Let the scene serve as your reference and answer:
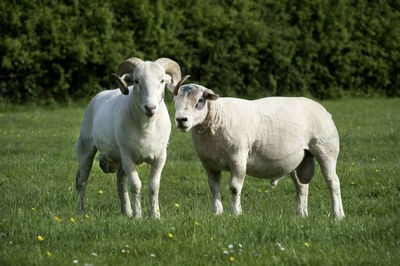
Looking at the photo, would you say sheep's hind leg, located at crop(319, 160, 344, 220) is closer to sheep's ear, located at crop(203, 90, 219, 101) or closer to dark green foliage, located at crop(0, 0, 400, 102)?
sheep's ear, located at crop(203, 90, 219, 101)

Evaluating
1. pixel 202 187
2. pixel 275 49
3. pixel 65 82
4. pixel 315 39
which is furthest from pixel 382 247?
pixel 315 39

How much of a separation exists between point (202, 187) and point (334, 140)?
2.30 metres

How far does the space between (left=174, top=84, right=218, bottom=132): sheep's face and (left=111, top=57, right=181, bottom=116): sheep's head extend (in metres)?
0.22

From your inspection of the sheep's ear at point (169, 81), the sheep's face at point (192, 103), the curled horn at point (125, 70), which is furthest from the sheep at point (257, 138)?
the curled horn at point (125, 70)

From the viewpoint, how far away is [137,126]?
6.33 meters

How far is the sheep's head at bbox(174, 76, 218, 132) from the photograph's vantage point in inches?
242

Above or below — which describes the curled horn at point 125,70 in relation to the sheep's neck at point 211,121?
above

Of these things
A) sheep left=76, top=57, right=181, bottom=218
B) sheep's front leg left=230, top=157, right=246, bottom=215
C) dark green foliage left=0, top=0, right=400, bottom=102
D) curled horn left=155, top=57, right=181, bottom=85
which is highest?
curled horn left=155, top=57, right=181, bottom=85

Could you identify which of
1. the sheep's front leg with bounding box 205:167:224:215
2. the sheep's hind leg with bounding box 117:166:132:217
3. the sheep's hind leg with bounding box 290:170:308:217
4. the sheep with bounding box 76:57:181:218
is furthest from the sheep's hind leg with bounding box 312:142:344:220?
the sheep's hind leg with bounding box 117:166:132:217

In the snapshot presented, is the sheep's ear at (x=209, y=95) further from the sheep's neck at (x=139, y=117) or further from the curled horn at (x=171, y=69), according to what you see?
the sheep's neck at (x=139, y=117)

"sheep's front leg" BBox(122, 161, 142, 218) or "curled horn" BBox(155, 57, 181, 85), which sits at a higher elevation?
"curled horn" BBox(155, 57, 181, 85)

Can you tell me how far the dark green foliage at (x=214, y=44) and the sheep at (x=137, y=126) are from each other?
13391 millimetres

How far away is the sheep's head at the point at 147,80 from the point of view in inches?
236

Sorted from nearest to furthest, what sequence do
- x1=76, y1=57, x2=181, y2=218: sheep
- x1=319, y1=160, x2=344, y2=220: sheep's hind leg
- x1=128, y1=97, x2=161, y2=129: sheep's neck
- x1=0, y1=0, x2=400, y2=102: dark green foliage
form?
x1=76, y1=57, x2=181, y2=218: sheep
x1=128, y1=97, x2=161, y2=129: sheep's neck
x1=319, y1=160, x2=344, y2=220: sheep's hind leg
x1=0, y1=0, x2=400, y2=102: dark green foliage
